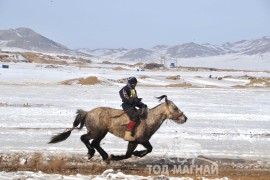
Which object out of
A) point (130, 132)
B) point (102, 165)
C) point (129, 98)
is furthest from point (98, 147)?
point (129, 98)

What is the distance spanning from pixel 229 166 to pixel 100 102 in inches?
650

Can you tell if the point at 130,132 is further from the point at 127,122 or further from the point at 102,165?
the point at 102,165

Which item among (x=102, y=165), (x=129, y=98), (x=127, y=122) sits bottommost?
(x=102, y=165)

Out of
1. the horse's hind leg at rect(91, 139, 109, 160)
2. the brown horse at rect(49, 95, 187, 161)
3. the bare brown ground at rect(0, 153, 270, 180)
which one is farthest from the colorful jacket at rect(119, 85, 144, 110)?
the bare brown ground at rect(0, 153, 270, 180)

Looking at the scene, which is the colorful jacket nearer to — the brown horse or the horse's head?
the brown horse

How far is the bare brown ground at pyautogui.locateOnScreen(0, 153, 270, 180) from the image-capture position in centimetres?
954

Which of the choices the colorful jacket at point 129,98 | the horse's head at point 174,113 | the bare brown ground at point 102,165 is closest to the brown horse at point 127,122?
the horse's head at point 174,113

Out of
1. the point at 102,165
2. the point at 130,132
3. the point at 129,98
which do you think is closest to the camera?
the point at 130,132

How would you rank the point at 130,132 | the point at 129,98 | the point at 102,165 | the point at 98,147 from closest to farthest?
1. the point at 130,132
2. the point at 129,98
3. the point at 102,165
4. the point at 98,147

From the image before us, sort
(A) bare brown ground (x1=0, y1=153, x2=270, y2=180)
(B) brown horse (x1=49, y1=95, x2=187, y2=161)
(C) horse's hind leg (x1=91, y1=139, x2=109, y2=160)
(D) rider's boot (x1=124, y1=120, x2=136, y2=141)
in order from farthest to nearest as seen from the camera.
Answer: (C) horse's hind leg (x1=91, y1=139, x2=109, y2=160), (B) brown horse (x1=49, y1=95, x2=187, y2=161), (D) rider's boot (x1=124, y1=120, x2=136, y2=141), (A) bare brown ground (x1=0, y1=153, x2=270, y2=180)

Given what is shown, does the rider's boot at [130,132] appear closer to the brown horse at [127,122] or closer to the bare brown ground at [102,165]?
the brown horse at [127,122]

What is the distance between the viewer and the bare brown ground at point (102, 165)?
9.54m

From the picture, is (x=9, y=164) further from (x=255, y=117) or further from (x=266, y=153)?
(x=255, y=117)

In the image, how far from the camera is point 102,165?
1030cm
